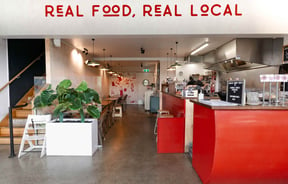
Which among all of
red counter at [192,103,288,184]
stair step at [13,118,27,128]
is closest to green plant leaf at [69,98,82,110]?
stair step at [13,118,27,128]

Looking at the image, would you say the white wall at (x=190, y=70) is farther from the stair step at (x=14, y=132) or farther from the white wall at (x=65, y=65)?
the stair step at (x=14, y=132)

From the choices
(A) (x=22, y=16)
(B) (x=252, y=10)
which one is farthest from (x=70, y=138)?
(B) (x=252, y=10)

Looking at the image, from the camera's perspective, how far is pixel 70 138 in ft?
10.4

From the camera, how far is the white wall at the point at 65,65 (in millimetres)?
4082

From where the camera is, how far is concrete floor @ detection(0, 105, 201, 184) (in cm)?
237

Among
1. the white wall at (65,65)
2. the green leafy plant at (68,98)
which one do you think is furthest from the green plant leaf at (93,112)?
the white wall at (65,65)

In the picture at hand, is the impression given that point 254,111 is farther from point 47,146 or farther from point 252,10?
point 47,146

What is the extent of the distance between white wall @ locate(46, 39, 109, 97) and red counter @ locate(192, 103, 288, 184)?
3.95 m

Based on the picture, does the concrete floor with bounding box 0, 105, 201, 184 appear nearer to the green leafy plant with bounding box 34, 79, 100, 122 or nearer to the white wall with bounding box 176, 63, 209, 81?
the green leafy plant with bounding box 34, 79, 100, 122

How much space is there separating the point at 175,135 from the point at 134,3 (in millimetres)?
2800

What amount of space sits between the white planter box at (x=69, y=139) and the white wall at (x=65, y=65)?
1.53 metres

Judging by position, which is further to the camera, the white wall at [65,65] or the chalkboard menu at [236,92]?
the white wall at [65,65]

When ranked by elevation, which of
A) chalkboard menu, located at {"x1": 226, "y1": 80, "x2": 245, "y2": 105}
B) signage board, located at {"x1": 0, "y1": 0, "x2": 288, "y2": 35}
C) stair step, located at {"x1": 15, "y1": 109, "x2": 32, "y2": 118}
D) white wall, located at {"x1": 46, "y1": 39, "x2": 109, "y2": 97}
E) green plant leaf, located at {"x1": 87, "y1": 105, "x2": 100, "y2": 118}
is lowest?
stair step, located at {"x1": 15, "y1": 109, "x2": 32, "y2": 118}

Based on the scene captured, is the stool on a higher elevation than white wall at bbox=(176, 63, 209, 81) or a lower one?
lower
